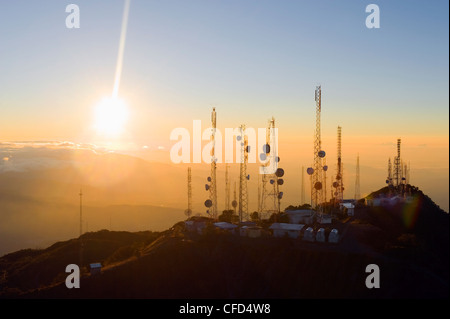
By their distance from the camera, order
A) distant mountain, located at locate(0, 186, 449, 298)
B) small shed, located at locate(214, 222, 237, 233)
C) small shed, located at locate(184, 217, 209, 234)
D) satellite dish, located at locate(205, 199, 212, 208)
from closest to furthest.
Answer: distant mountain, located at locate(0, 186, 449, 298), small shed, located at locate(214, 222, 237, 233), small shed, located at locate(184, 217, 209, 234), satellite dish, located at locate(205, 199, 212, 208)

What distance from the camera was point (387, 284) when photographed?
39438 mm

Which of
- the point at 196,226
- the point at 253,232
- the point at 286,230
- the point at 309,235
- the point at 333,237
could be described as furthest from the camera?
the point at 196,226

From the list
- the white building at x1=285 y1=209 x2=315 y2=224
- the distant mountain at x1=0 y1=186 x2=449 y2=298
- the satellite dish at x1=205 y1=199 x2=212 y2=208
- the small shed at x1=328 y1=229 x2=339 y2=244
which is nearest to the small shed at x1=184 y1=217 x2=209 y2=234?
the distant mountain at x1=0 y1=186 x2=449 y2=298

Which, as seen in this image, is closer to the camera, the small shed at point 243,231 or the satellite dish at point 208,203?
the small shed at point 243,231

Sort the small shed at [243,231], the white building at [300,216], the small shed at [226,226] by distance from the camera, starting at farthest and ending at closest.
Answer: the white building at [300,216] → the small shed at [226,226] → the small shed at [243,231]

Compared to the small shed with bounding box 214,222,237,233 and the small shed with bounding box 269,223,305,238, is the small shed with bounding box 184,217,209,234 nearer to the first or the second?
the small shed with bounding box 214,222,237,233

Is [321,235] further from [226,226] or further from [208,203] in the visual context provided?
[208,203]

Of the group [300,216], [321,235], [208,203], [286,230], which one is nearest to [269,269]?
[321,235]

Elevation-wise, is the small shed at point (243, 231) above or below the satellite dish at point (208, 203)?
below

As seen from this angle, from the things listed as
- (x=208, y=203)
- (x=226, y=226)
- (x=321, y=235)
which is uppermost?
(x=208, y=203)

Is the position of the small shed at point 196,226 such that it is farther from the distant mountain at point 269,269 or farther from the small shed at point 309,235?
the small shed at point 309,235

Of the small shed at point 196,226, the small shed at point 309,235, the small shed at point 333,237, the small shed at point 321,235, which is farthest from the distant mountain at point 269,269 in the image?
the small shed at point 196,226

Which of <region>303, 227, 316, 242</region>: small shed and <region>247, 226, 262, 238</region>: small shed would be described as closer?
<region>303, 227, 316, 242</region>: small shed
